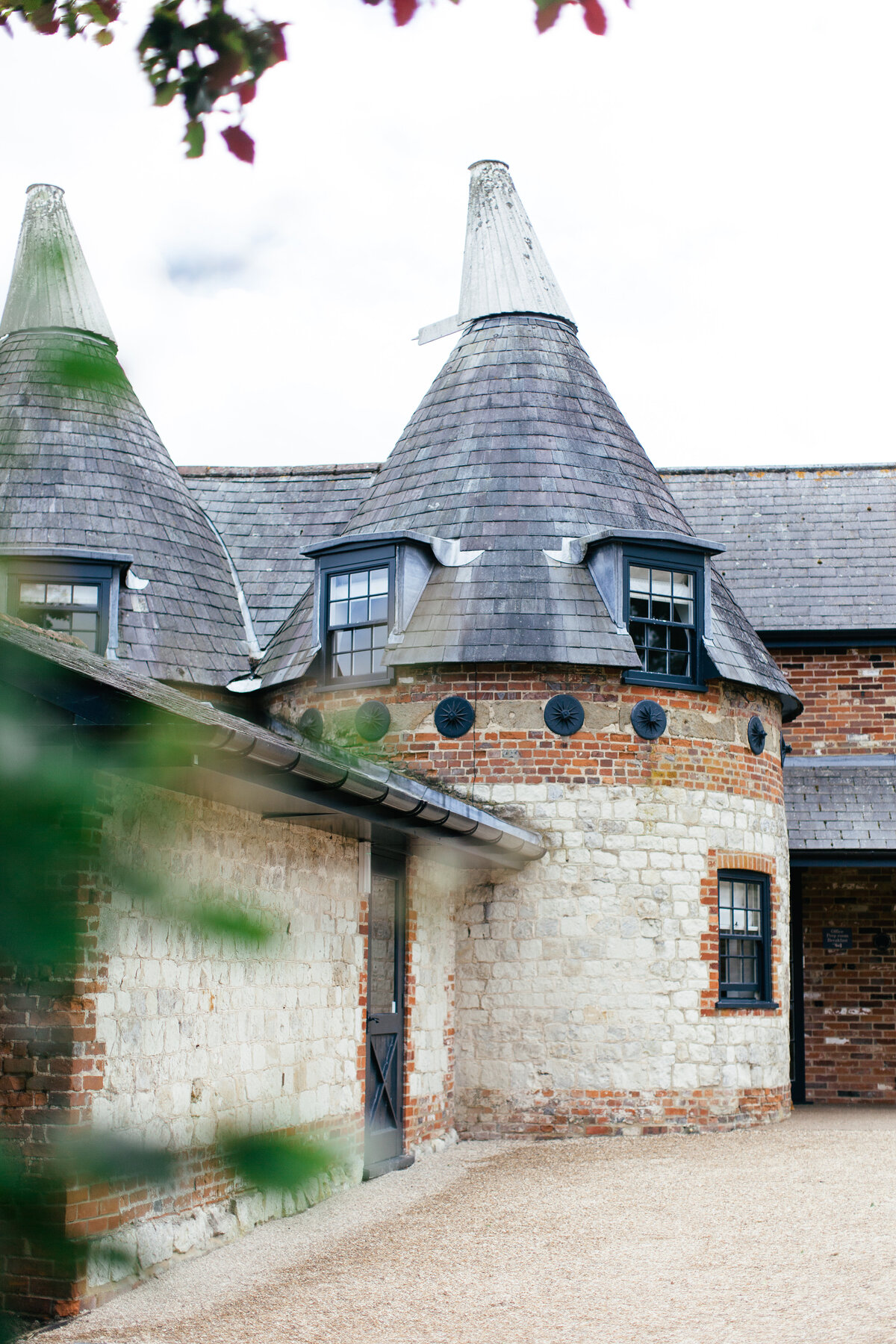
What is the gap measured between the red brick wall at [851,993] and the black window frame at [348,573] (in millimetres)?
6362

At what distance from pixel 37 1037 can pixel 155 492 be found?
981 centimetres

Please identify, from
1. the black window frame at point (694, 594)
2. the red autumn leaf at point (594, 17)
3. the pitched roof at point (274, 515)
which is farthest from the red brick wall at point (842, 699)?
the red autumn leaf at point (594, 17)

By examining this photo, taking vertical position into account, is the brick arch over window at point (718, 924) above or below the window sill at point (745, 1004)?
above

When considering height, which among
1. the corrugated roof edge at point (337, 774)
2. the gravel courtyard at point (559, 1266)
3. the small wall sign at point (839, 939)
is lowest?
the gravel courtyard at point (559, 1266)

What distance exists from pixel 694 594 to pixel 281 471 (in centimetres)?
671

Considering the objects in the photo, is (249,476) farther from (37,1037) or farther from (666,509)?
(37,1037)

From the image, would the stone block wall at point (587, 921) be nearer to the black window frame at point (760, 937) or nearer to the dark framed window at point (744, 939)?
the black window frame at point (760, 937)

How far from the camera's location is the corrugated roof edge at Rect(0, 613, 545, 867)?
A: 5559 millimetres

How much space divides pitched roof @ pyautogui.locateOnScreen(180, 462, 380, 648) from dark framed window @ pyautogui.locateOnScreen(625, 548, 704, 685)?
4.10 metres

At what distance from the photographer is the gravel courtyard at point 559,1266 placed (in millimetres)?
6008

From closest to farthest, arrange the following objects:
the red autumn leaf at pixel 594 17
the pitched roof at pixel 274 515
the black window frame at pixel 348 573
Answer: the red autumn leaf at pixel 594 17 < the black window frame at pixel 348 573 < the pitched roof at pixel 274 515

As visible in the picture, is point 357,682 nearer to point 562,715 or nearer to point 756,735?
point 562,715

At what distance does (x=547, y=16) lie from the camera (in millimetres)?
2086

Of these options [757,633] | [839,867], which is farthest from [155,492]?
[839,867]
